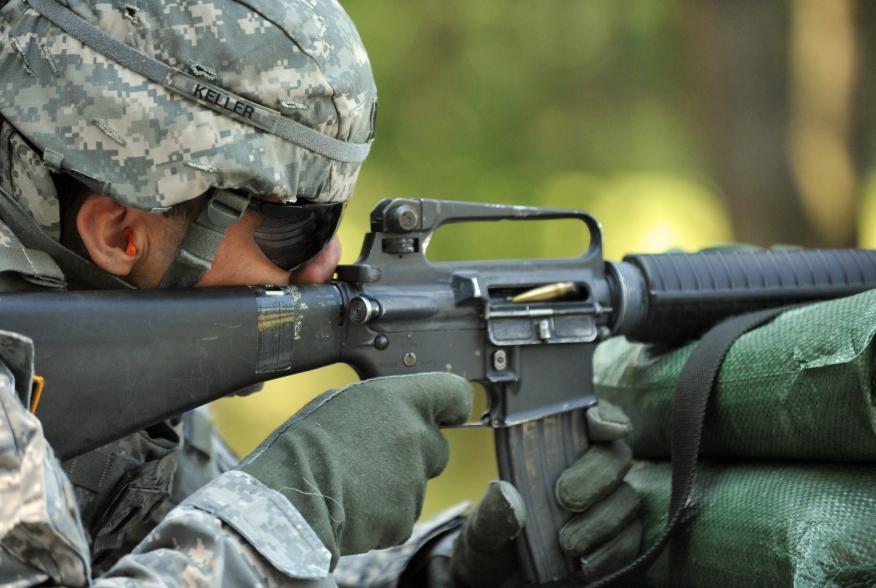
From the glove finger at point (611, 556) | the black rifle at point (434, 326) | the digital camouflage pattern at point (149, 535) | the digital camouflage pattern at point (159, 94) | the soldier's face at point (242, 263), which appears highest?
the digital camouflage pattern at point (159, 94)

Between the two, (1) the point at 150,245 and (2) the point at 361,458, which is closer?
(2) the point at 361,458

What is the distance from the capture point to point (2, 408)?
122 centimetres

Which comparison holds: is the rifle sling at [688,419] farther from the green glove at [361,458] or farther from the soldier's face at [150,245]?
the soldier's face at [150,245]

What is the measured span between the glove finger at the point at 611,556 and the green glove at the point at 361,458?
0.46 meters

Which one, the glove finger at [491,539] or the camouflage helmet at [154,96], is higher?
the camouflage helmet at [154,96]

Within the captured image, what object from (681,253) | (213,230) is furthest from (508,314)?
(213,230)

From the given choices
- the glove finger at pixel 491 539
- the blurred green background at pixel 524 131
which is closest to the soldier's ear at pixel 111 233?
the glove finger at pixel 491 539

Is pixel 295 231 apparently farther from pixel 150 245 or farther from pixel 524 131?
pixel 524 131

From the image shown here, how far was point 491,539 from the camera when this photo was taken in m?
2.10

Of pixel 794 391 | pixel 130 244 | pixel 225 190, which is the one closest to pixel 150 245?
pixel 130 244

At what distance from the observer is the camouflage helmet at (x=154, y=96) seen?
1637 mm

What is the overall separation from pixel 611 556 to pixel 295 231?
91 centimetres

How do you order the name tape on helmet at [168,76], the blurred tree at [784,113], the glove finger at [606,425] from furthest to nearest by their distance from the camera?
the blurred tree at [784,113] → the glove finger at [606,425] → the name tape on helmet at [168,76]

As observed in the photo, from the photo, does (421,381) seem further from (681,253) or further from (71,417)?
(681,253)
